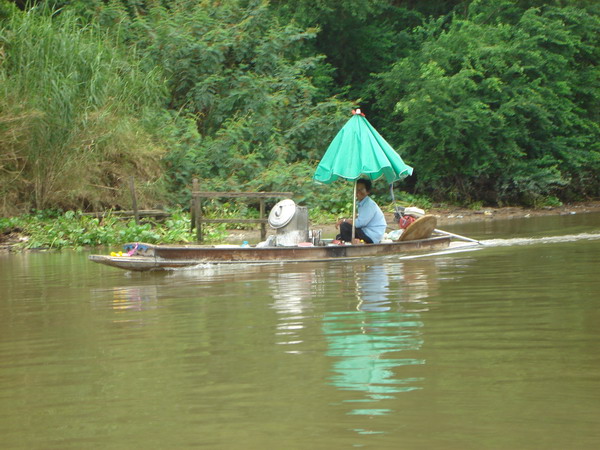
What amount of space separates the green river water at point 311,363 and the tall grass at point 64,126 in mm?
9186

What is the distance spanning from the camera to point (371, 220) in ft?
47.0

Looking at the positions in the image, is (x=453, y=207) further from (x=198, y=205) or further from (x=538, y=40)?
(x=198, y=205)

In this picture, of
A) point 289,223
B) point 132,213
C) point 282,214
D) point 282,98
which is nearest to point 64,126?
point 132,213

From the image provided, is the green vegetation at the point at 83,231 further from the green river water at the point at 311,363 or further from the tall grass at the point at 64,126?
the green river water at the point at 311,363

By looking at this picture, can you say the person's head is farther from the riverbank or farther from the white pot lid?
the riverbank

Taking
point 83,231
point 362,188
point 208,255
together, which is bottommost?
point 208,255

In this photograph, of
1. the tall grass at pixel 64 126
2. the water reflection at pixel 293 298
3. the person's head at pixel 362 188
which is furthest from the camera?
the tall grass at pixel 64 126

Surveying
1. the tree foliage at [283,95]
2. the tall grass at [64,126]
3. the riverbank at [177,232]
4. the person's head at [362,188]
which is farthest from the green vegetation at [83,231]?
the person's head at [362,188]

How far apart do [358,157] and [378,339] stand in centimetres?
737

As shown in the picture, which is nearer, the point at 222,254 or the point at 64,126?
the point at 222,254

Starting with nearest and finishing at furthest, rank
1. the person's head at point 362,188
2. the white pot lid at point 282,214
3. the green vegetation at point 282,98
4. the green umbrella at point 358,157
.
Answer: the white pot lid at point 282,214 < the green umbrella at point 358,157 < the person's head at point 362,188 < the green vegetation at point 282,98

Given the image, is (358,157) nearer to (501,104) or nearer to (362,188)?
(362,188)

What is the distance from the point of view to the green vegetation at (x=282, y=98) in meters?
20.8

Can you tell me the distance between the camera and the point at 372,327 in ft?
24.5
